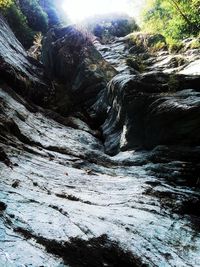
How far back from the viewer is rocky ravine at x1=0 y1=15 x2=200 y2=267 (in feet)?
19.2

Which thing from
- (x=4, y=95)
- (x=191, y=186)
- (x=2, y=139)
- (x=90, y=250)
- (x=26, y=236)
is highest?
(x=4, y=95)

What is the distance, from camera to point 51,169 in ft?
30.6

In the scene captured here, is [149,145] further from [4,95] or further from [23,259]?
[23,259]

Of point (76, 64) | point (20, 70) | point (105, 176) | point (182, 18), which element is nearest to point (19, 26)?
point (76, 64)

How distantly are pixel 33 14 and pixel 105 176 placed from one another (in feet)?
104

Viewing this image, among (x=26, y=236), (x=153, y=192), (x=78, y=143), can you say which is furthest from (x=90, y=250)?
(x=78, y=143)

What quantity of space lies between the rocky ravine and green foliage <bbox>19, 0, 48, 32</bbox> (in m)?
21.6

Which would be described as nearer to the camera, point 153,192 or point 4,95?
point 153,192

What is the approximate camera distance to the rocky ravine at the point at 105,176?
5840mm

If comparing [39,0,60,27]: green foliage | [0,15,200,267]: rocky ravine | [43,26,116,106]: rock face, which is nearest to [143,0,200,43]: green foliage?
[43,26,116,106]: rock face

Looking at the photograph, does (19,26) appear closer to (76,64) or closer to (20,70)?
(76,64)

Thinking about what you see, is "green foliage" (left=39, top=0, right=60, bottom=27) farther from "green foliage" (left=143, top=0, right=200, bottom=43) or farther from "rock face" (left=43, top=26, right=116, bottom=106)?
"rock face" (left=43, top=26, right=116, bottom=106)

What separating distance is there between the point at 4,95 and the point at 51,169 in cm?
478

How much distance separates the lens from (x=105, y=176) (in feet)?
32.9
